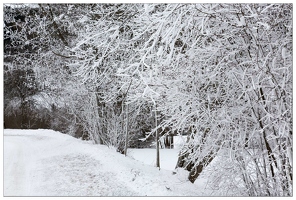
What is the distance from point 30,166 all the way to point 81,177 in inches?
A: 30.5

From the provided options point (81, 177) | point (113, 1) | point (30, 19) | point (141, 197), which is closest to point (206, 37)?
point (113, 1)

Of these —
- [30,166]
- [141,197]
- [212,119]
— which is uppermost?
[212,119]

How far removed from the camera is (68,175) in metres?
4.92

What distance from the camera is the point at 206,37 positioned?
354 cm

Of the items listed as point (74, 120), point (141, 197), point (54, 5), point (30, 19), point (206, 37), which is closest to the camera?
point (206, 37)

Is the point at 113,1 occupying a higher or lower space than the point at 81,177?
higher

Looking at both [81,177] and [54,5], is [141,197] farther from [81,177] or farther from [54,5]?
[54,5]

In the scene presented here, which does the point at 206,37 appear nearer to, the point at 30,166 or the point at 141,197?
the point at 141,197

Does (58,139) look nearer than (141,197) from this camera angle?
No

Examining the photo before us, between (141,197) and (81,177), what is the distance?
3.80 ft

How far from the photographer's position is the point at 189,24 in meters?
3.30

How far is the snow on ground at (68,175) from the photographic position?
14.1 ft

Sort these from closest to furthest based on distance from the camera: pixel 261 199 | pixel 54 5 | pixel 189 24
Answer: pixel 189 24 < pixel 261 199 < pixel 54 5

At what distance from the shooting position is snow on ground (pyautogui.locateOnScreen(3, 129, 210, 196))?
4311mm
